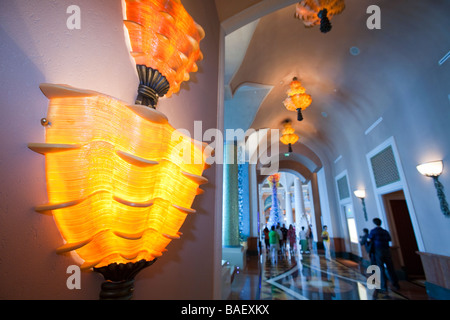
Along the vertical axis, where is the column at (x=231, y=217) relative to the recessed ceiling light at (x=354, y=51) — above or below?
below

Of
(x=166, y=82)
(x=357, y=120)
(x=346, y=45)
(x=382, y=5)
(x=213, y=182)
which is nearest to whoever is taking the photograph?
(x=166, y=82)

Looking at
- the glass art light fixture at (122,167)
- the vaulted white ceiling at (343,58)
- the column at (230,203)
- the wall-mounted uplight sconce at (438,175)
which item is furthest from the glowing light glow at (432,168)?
the glass art light fixture at (122,167)

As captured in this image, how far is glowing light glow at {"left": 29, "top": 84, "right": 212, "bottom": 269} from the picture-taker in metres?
0.43

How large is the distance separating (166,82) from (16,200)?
1.88ft

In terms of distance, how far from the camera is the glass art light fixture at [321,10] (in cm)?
337

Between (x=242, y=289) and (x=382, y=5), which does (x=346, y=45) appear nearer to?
(x=382, y=5)

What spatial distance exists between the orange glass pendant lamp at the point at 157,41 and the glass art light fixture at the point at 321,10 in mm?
3667

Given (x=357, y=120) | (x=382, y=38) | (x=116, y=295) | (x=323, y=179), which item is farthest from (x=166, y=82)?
(x=323, y=179)

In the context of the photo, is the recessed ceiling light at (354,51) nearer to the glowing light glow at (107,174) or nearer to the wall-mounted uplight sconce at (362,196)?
the wall-mounted uplight sconce at (362,196)

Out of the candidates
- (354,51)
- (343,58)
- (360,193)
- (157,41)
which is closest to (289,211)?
(360,193)

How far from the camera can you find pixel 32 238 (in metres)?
0.43

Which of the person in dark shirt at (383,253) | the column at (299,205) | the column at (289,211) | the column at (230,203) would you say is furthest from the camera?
the column at (289,211)

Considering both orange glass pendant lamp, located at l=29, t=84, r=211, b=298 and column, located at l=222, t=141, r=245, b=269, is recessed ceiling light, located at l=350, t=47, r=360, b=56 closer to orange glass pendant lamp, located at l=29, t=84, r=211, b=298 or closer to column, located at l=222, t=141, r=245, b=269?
column, located at l=222, t=141, r=245, b=269

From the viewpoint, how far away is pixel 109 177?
49 centimetres
